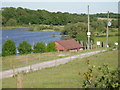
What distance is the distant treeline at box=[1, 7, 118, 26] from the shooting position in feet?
242

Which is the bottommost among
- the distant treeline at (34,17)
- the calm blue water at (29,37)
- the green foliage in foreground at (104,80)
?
the calm blue water at (29,37)

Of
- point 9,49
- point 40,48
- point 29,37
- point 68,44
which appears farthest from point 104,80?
point 29,37

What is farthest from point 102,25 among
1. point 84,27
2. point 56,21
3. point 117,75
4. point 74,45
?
point 117,75

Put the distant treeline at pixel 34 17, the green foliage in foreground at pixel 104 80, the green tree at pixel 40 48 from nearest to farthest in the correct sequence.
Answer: the green foliage in foreground at pixel 104 80
the green tree at pixel 40 48
the distant treeline at pixel 34 17

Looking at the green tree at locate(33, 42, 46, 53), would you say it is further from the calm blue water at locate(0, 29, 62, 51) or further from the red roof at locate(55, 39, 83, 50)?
the calm blue water at locate(0, 29, 62, 51)

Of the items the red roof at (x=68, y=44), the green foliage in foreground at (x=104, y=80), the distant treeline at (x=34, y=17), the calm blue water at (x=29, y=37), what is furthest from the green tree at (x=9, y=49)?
the distant treeline at (x=34, y=17)

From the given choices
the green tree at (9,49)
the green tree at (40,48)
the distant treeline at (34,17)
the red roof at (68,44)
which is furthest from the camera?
the distant treeline at (34,17)

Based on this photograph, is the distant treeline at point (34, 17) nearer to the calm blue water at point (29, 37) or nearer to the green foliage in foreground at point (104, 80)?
the calm blue water at point (29, 37)

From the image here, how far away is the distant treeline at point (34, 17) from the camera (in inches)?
2903

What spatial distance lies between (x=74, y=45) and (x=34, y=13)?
2231 inches

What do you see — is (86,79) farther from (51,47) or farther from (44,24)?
(44,24)

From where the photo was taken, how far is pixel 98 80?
612cm

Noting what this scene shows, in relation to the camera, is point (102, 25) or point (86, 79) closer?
point (86, 79)

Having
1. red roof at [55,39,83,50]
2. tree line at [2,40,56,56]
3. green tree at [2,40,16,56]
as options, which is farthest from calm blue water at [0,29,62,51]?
green tree at [2,40,16,56]
